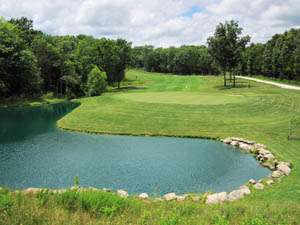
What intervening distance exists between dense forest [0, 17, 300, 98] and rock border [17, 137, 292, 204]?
32.0m

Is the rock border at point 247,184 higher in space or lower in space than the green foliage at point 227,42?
lower

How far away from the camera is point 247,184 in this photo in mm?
18266

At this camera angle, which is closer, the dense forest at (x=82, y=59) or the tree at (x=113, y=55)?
the dense forest at (x=82, y=59)

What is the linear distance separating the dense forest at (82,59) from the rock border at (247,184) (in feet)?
105

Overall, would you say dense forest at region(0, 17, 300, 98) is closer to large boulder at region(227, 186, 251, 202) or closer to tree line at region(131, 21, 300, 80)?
tree line at region(131, 21, 300, 80)

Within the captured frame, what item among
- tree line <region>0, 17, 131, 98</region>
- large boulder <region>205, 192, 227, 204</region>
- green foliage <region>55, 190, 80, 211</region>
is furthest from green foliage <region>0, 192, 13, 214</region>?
tree line <region>0, 17, 131, 98</region>

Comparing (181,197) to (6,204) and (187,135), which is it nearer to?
(6,204)

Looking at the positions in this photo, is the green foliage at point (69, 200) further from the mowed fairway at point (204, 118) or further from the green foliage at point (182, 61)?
the green foliage at point (182, 61)

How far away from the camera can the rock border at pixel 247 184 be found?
1506cm

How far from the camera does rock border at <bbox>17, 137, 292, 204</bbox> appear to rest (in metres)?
15.1

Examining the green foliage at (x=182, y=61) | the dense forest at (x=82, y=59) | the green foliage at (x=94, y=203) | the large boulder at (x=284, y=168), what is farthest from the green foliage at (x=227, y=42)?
the green foliage at (x=182, y=61)

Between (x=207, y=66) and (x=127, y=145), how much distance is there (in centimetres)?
9238

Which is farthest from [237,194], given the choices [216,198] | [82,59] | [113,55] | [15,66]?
[82,59]

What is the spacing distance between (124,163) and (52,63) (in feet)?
151
